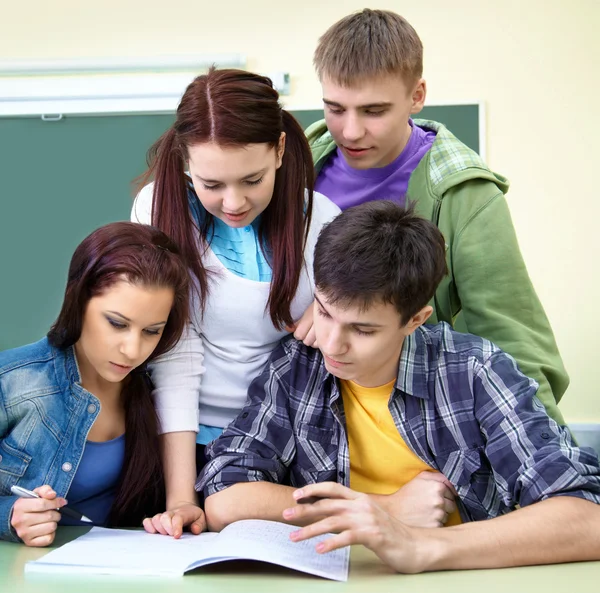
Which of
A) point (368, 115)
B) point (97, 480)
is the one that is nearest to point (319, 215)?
point (368, 115)

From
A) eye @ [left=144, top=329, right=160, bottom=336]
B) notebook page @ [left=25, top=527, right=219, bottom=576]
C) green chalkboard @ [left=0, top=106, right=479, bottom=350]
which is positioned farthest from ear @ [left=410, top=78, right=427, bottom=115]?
green chalkboard @ [left=0, top=106, right=479, bottom=350]

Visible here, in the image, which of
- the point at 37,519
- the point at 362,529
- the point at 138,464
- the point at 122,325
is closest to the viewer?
the point at 362,529

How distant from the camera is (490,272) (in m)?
1.70

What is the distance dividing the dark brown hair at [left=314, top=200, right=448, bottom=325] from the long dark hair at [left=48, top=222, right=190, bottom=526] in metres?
0.28

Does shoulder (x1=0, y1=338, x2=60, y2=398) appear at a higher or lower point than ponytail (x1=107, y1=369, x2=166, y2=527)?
higher

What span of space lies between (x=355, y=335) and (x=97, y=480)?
0.55 metres

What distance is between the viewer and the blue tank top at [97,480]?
4.83ft

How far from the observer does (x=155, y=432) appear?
1528 mm

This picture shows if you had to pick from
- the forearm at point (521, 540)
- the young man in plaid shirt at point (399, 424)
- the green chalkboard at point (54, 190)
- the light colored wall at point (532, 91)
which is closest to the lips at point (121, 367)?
the young man in plaid shirt at point (399, 424)

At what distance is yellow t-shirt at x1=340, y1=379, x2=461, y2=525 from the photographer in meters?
1.47

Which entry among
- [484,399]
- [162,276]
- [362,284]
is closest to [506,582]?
[484,399]

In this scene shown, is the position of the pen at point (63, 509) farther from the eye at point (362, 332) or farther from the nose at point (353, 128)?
the nose at point (353, 128)

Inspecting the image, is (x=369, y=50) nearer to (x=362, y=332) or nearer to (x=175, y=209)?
(x=175, y=209)

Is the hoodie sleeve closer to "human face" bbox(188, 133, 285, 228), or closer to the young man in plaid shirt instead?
the young man in plaid shirt
